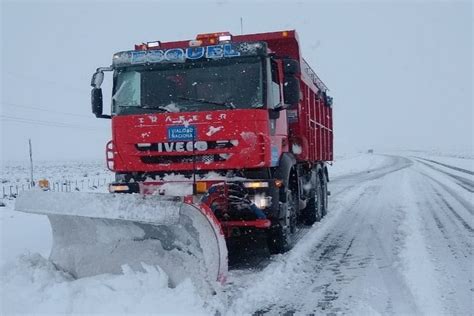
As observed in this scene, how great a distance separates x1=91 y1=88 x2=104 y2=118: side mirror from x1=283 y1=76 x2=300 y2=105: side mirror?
264 centimetres

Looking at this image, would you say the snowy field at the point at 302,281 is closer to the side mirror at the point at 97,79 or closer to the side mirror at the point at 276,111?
the side mirror at the point at 276,111

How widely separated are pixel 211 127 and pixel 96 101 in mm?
1976

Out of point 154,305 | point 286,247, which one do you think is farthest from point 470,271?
point 154,305

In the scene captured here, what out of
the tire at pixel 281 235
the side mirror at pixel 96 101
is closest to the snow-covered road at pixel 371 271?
the tire at pixel 281 235

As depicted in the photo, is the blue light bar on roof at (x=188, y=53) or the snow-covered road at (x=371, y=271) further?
the blue light bar on roof at (x=188, y=53)

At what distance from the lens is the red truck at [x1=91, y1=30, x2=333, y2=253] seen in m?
6.33

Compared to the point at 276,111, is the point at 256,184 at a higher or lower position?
lower

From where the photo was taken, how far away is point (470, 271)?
600 cm

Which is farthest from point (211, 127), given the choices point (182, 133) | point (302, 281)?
point (302, 281)

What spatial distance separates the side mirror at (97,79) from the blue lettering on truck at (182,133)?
1458mm

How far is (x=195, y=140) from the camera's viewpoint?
21.1 feet

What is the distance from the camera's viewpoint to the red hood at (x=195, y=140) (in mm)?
6336

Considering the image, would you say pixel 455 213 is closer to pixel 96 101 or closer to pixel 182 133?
pixel 182 133

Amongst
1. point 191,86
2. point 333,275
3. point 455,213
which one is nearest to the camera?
point 333,275
